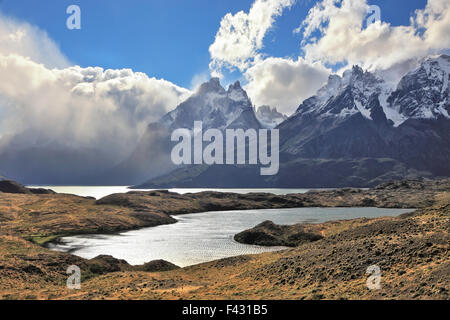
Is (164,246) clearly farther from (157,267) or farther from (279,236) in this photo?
(279,236)

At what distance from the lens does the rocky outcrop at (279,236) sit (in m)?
81.5

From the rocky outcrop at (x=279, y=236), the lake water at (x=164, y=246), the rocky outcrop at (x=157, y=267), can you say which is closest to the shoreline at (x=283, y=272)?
the rocky outcrop at (x=157, y=267)

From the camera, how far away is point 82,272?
52281 mm

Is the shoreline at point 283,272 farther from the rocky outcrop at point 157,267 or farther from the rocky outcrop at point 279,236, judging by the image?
the rocky outcrop at point 279,236

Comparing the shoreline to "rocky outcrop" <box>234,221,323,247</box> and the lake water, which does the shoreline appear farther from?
"rocky outcrop" <box>234,221,323,247</box>

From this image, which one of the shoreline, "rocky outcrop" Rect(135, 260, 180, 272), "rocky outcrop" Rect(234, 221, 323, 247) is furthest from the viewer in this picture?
"rocky outcrop" Rect(234, 221, 323, 247)

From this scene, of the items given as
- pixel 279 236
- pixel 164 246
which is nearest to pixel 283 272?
pixel 279 236

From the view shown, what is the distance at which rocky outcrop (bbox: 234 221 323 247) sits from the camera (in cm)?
8150

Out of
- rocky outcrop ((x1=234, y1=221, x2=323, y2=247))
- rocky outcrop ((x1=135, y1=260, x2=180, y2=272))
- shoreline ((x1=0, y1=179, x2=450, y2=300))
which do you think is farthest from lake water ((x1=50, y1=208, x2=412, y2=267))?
shoreline ((x1=0, y1=179, x2=450, y2=300))

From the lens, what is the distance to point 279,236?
86625 millimetres

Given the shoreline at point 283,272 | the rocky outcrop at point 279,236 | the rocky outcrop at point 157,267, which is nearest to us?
the shoreline at point 283,272

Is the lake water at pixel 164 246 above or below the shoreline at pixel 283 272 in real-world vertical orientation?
below
